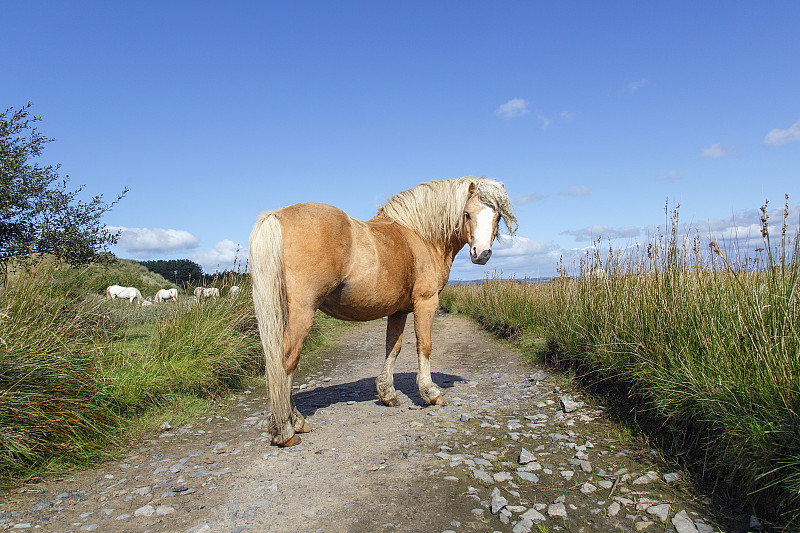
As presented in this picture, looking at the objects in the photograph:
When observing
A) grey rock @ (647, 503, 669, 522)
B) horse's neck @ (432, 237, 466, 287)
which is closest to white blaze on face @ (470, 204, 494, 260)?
horse's neck @ (432, 237, 466, 287)

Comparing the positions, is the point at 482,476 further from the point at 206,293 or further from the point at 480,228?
the point at 206,293

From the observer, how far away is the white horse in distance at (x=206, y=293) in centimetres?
669

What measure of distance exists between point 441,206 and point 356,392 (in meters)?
2.59

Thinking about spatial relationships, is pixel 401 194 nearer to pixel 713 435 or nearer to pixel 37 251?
pixel 713 435

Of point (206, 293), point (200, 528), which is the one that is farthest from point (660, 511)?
point (206, 293)

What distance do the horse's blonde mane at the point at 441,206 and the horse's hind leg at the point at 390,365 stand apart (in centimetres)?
104

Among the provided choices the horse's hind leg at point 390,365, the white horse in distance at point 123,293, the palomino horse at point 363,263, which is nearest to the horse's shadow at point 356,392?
the horse's hind leg at point 390,365

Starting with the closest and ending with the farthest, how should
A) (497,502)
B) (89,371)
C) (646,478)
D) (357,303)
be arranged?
(497,502) → (646,478) → (89,371) → (357,303)

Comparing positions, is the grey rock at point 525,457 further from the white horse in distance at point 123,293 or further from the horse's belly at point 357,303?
the white horse in distance at point 123,293

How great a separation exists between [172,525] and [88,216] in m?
6.86

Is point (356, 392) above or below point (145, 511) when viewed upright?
below

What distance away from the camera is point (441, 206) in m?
5.07

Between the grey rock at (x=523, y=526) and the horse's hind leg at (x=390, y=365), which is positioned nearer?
the grey rock at (x=523, y=526)

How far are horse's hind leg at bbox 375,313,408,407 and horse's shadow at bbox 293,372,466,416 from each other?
249mm
